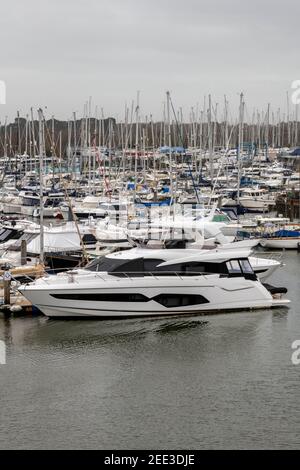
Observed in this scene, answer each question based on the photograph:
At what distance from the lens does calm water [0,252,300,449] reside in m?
17.3

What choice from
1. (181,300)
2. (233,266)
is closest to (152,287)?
(181,300)

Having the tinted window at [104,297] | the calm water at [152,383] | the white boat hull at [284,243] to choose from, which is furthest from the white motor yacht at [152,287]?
the white boat hull at [284,243]

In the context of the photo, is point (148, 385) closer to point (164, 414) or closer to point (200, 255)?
point (164, 414)

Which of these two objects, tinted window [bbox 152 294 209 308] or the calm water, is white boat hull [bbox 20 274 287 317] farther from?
the calm water

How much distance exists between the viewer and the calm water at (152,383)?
56.7 ft

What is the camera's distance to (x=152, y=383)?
20.3 m

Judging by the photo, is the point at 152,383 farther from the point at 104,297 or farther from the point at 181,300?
the point at 181,300

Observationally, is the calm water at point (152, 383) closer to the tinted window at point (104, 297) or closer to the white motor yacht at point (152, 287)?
the white motor yacht at point (152, 287)

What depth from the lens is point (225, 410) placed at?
18.5m

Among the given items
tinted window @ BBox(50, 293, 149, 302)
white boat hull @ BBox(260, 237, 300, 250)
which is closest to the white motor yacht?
tinted window @ BBox(50, 293, 149, 302)

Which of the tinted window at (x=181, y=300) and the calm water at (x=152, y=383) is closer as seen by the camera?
the calm water at (x=152, y=383)

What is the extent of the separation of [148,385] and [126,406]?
148cm

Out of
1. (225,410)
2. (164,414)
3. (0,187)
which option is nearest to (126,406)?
(164,414)
